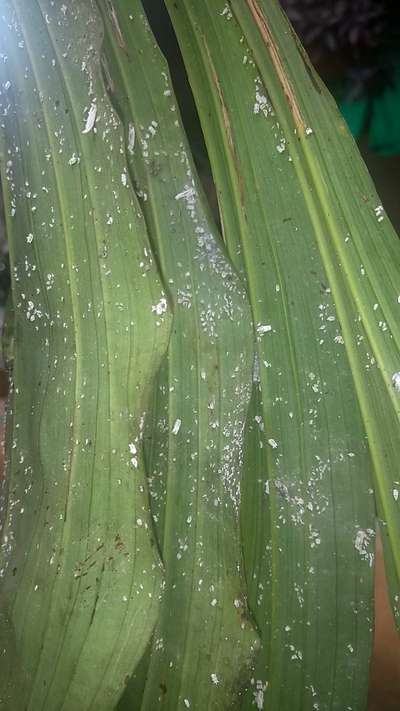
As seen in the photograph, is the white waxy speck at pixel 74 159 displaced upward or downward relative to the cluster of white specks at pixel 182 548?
upward

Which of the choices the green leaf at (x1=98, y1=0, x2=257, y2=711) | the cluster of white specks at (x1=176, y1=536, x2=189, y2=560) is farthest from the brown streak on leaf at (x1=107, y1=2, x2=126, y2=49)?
the cluster of white specks at (x1=176, y1=536, x2=189, y2=560)

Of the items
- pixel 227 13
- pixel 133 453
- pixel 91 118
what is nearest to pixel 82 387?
pixel 133 453

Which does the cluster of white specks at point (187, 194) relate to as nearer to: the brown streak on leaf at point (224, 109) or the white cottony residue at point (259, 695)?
the brown streak on leaf at point (224, 109)

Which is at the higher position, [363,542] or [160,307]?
[160,307]

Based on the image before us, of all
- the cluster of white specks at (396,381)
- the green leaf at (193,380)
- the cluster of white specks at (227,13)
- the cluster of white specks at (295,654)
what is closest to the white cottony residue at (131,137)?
the green leaf at (193,380)

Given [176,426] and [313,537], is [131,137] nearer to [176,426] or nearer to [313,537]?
[176,426]

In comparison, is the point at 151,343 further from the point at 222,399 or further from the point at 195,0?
the point at 195,0

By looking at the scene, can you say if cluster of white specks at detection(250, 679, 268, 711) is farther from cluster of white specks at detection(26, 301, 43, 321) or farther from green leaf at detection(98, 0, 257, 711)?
cluster of white specks at detection(26, 301, 43, 321)
